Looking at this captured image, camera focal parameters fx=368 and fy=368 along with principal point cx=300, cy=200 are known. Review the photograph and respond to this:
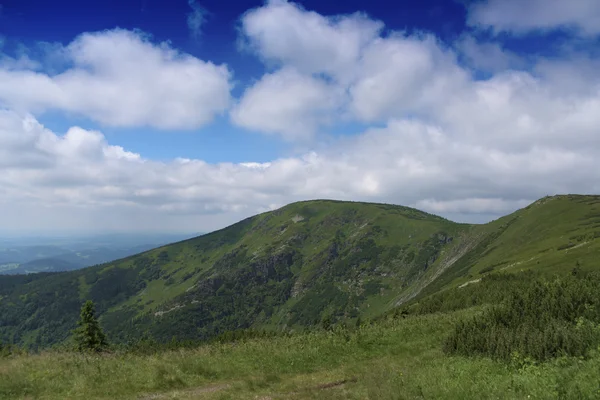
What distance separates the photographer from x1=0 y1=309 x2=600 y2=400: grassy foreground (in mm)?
12164

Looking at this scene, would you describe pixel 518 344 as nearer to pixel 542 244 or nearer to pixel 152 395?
pixel 152 395

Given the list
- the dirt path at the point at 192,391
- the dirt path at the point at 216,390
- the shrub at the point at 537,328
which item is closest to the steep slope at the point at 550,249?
the shrub at the point at 537,328

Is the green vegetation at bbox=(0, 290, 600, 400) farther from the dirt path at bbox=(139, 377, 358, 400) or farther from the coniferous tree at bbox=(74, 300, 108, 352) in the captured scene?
the coniferous tree at bbox=(74, 300, 108, 352)

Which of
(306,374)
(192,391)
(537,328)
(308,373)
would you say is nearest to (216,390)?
(192,391)

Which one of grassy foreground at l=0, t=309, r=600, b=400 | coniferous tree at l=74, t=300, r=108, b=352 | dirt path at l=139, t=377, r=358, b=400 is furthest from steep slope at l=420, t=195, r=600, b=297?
coniferous tree at l=74, t=300, r=108, b=352

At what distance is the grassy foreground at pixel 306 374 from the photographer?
12164mm

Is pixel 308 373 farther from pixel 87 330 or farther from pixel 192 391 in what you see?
pixel 87 330

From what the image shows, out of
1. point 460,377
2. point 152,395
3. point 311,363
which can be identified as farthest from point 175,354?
point 460,377

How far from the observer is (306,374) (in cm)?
1872

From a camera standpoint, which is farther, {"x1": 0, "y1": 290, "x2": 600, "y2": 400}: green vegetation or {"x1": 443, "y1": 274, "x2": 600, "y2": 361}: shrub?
{"x1": 443, "y1": 274, "x2": 600, "y2": 361}: shrub

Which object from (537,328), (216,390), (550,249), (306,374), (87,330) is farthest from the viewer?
(550,249)

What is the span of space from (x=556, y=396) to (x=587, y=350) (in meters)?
5.31

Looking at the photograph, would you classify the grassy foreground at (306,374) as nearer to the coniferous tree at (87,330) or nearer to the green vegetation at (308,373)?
the green vegetation at (308,373)

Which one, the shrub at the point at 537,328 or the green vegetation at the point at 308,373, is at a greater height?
the shrub at the point at 537,328
